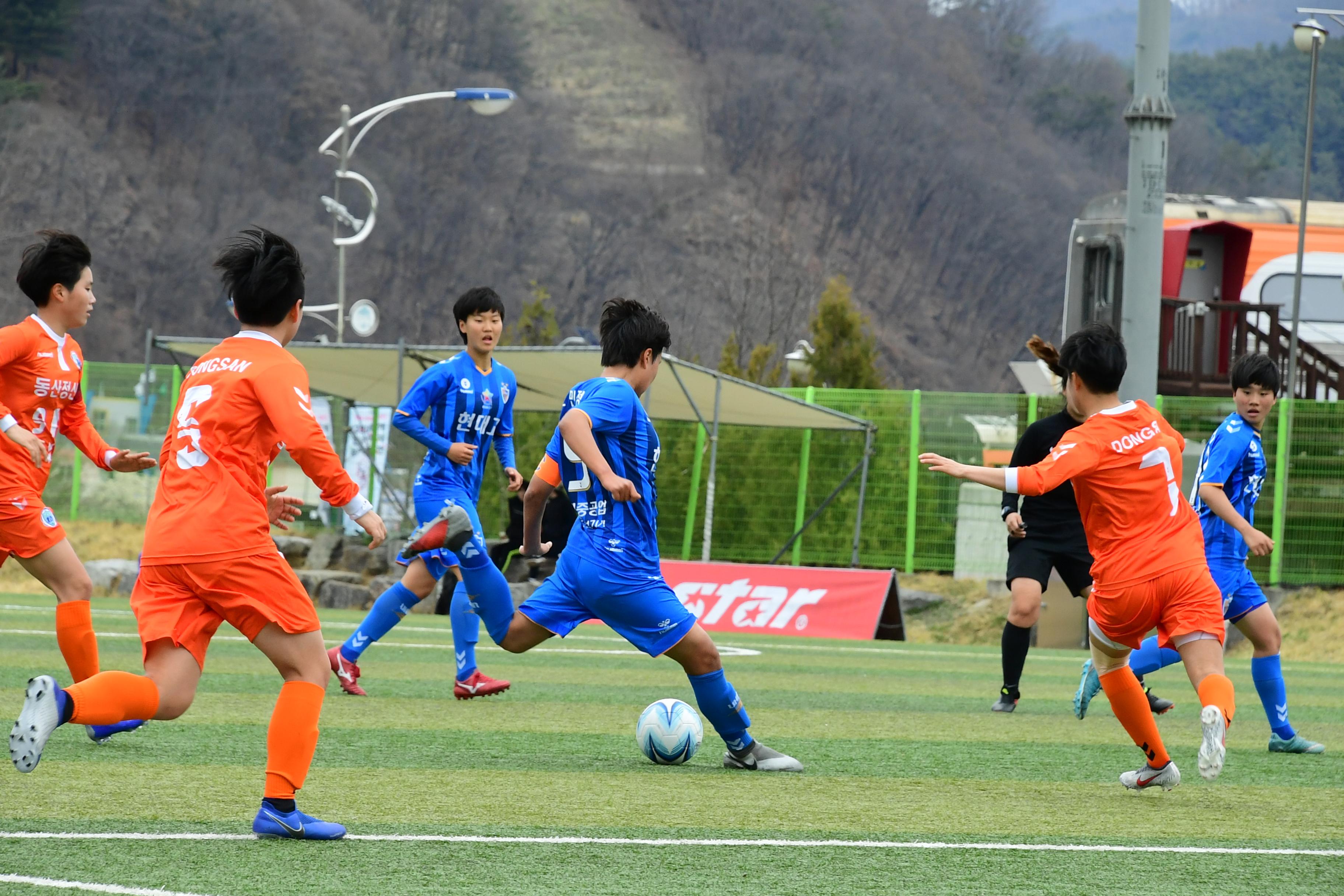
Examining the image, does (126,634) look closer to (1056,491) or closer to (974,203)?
(1056,491)

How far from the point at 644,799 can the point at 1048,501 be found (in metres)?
4.51

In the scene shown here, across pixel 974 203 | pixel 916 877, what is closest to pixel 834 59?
pixel 974 203

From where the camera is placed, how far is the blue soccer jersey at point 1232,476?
7703 mm

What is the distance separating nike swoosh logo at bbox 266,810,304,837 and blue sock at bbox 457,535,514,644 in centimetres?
316

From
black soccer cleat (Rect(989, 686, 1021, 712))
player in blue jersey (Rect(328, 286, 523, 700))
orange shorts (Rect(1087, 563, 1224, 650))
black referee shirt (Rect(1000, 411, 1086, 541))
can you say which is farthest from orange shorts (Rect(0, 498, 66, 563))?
black soccer cleat (Rect(989, 686, 1021, 712))

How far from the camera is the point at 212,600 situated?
4543 millimetres

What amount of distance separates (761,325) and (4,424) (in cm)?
5146

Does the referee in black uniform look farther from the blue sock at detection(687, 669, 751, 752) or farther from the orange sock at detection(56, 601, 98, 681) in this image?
the orange sock at detection(56, 601, 98, 681)

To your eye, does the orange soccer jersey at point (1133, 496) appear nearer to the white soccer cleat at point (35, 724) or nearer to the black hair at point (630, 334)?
the black hair at point (630, 334)

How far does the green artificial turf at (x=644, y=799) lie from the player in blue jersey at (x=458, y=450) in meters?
0.30

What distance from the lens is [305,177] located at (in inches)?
2904

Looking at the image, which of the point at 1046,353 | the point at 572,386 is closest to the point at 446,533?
the point at 1046,353

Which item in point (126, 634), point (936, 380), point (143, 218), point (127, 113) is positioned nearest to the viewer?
point (126, 634)

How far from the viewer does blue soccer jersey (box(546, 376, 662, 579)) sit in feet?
20.0
